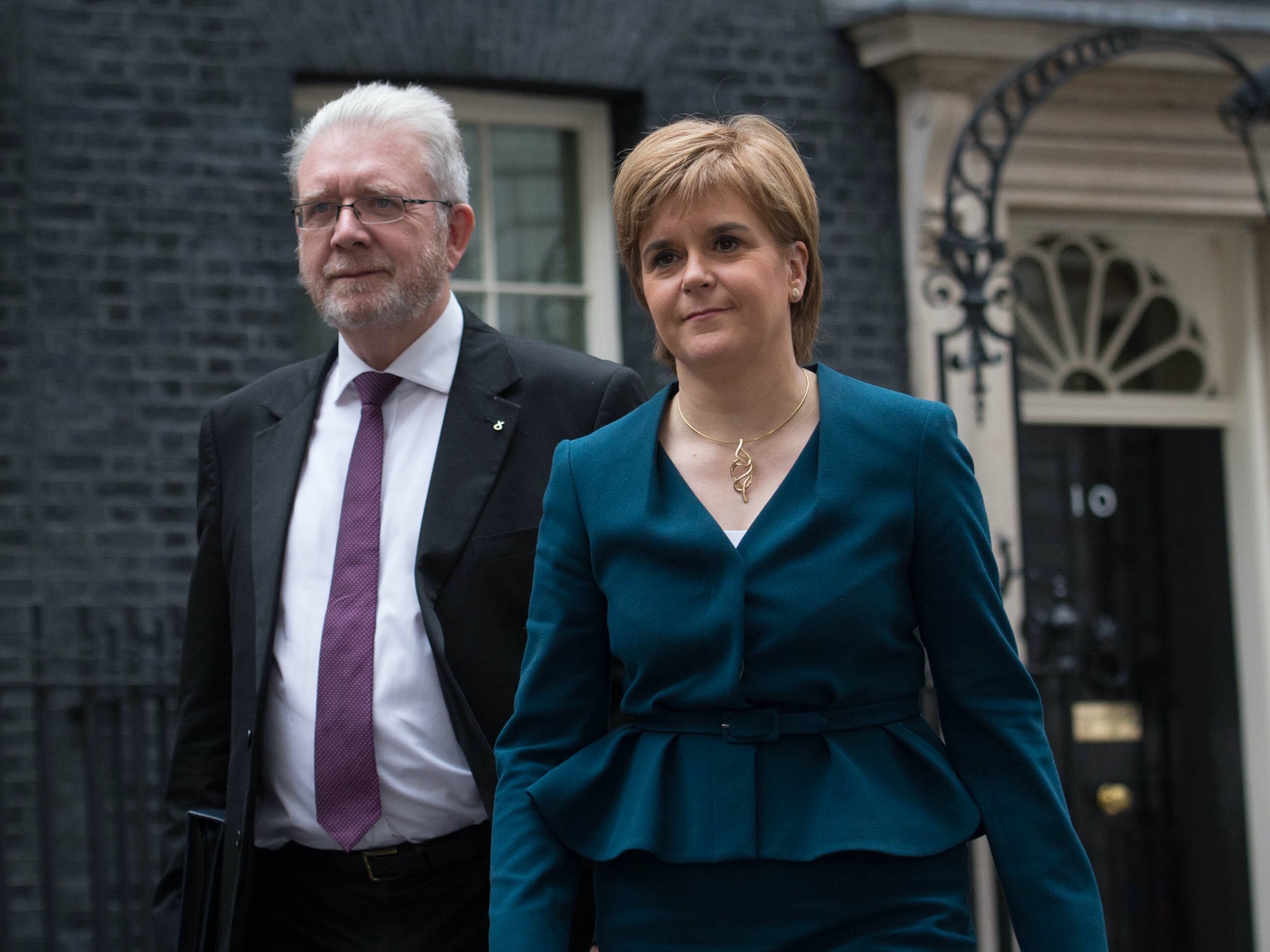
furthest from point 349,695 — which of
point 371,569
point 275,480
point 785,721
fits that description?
point 785,721

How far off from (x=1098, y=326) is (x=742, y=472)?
21.1 ft

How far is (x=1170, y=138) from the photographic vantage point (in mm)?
8211

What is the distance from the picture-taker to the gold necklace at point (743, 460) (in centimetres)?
248

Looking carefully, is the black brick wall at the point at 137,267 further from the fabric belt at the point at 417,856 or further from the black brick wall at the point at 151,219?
the fabric belt at the point at 417,856

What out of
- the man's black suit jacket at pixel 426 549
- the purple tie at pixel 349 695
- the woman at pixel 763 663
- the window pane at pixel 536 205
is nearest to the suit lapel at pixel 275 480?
the man's black suit jacket at pixel 426 549

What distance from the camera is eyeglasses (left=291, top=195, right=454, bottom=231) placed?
10.9ft

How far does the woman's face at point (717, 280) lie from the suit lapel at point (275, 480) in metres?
1.11

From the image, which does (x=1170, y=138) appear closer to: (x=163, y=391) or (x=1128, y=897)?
(x=1128, y=897)

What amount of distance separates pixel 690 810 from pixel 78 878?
4.48 metres

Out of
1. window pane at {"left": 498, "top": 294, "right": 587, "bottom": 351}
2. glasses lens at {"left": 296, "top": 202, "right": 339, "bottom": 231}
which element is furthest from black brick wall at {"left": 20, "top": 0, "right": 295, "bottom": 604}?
glasses lens at {"left": 296, "top": 202, "right": 339, "bottom": 231}

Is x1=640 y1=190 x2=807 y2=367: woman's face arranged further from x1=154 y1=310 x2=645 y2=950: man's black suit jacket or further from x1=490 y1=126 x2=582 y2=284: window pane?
x1=490 y1=126 x2=582 y2=284: window pane

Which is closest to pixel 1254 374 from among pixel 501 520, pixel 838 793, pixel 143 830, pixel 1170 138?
pixel 1170 138

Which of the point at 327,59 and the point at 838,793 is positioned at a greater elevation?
the point at 327,59

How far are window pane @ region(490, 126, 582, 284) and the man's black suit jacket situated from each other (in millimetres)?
3872
